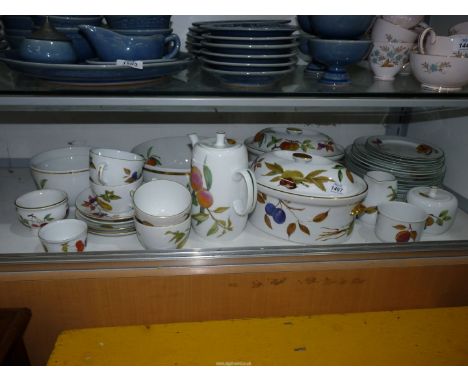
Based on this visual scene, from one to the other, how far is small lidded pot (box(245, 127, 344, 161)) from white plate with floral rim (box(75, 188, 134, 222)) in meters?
0.38

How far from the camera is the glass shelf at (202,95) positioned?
29.1 inches

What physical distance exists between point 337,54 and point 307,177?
27cm

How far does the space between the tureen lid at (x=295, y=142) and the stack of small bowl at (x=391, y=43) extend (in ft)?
0.71

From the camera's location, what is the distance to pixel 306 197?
0.86 meters

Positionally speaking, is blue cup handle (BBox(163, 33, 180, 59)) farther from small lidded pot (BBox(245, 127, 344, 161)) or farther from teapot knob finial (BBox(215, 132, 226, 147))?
small lidded pot (BBox(245, 127, 344, 161))

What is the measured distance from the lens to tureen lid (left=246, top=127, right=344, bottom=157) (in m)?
1.04

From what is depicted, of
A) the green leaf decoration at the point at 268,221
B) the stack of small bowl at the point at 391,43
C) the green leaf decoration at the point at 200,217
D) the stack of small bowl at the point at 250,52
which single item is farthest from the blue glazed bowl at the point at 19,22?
the stack of small bowl at the point at 391,43

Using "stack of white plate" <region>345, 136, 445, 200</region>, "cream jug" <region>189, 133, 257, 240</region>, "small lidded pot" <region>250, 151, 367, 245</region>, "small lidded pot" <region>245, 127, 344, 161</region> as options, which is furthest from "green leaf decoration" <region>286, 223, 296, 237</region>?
"stack of white plate" <region>345, 136, 445, 200</region>

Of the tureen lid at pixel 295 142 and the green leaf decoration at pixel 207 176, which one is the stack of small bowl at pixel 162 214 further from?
the tureen lid at pixel 295 142

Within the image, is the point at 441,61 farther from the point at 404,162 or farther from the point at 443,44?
the point at 404,162

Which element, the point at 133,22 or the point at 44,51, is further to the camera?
the point at 133,22

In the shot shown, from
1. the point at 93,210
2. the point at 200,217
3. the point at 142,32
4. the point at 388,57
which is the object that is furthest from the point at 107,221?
the point at 388,57

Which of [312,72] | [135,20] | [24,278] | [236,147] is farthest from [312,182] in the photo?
[24,278]

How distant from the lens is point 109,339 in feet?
2.76
